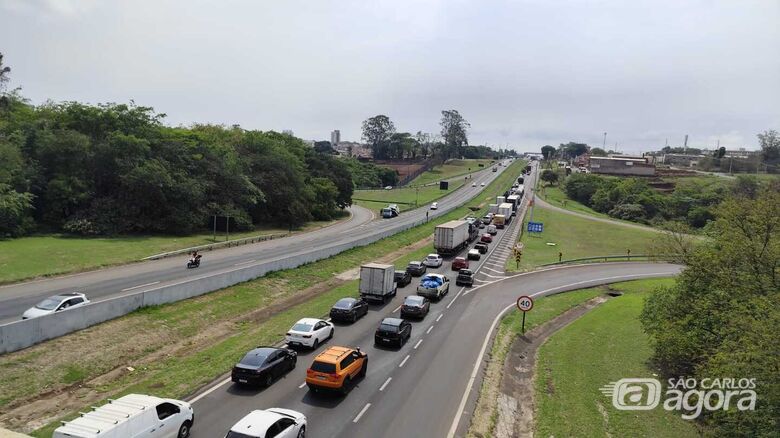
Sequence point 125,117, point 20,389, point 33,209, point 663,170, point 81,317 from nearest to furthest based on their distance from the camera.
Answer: point 20,389 → point 81,317 → point 33,209 → point 125,117 → point 663,170

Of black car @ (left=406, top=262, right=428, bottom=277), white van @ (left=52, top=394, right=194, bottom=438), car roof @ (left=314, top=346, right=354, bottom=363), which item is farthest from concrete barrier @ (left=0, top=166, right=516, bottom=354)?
car roof @ (left=314, top=346, right=354, bottom=363)

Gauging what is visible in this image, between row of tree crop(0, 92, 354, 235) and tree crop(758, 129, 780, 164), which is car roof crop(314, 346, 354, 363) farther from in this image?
tree crop(758, 129, 780, 164)

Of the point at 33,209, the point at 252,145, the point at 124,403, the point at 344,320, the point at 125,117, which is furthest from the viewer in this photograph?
the point at 252,145

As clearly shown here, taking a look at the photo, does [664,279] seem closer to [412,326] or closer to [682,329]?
[682,329]

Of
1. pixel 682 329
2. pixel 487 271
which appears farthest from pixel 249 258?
pixel 682 329

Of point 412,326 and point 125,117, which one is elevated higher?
point 125,117

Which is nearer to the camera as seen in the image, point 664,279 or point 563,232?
point 664,279
